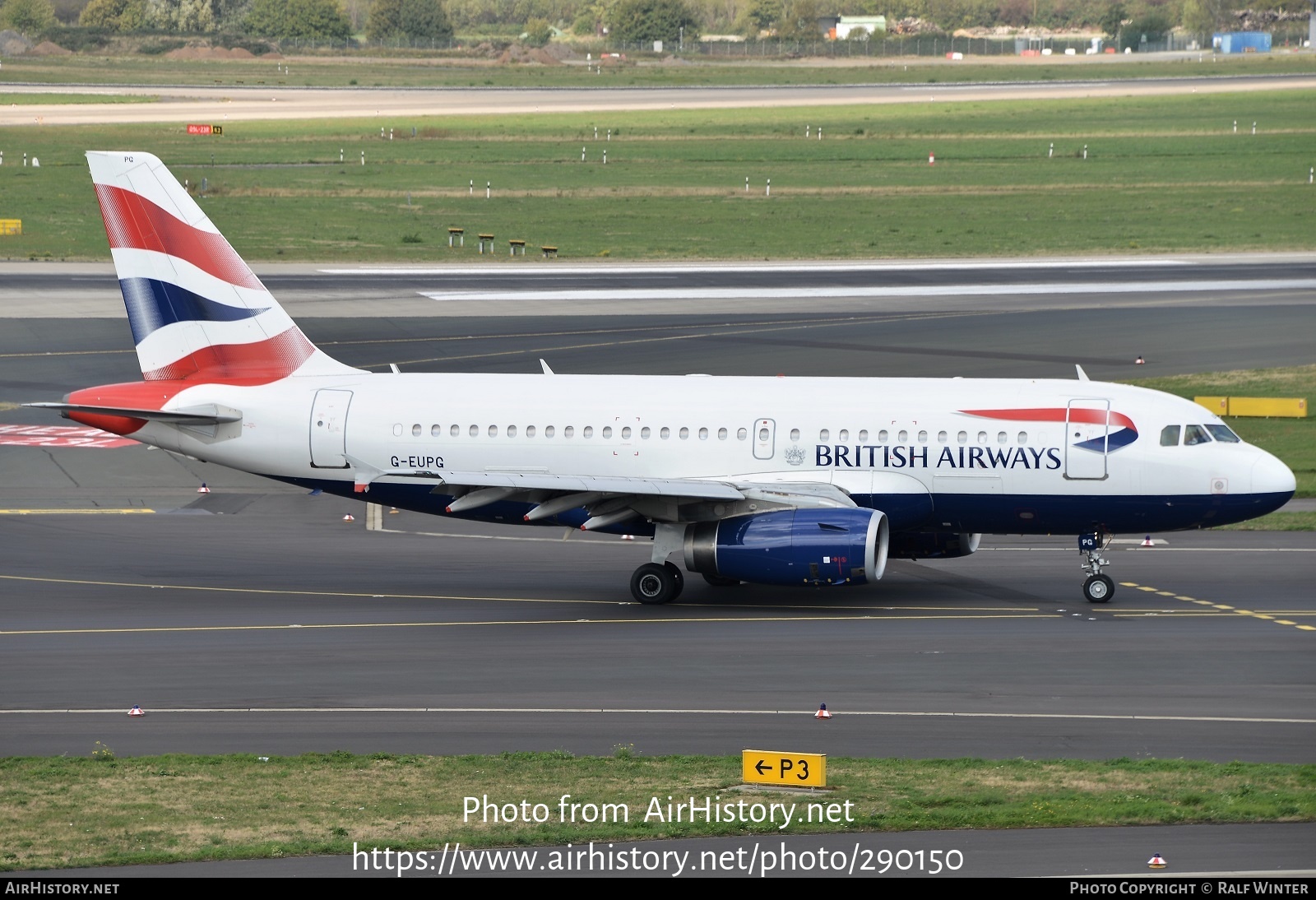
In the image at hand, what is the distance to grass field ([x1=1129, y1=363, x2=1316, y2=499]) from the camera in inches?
1654

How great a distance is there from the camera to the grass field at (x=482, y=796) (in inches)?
766

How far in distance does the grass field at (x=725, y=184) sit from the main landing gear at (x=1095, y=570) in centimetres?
5717

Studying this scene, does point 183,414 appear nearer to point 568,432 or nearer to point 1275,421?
point 568,432

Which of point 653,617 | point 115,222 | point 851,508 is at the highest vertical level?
point 115,222

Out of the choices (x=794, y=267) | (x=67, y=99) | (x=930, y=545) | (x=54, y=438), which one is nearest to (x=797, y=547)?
(x=930, y=545)

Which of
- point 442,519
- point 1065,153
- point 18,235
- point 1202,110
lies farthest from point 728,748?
point 1202,110

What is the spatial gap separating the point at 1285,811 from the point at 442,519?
26296 millimetres

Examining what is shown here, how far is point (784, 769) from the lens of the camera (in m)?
21.3

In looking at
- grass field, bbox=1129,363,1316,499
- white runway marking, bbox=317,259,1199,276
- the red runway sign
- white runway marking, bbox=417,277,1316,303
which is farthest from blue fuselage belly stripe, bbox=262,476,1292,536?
white runway marking, bbox=317,259,1199,276

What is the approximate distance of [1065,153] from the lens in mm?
132125

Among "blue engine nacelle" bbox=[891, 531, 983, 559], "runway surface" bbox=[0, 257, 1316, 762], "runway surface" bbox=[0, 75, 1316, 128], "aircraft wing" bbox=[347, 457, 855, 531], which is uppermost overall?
"runway surface" bbox=[0, 75, 1316, 128]

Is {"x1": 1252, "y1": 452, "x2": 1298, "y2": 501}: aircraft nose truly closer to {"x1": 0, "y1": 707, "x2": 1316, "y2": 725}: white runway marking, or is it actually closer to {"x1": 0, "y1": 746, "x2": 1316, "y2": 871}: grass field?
{"x1": 0, "y1": 707, "x2": 1316, "y2": 725}: white runway marking

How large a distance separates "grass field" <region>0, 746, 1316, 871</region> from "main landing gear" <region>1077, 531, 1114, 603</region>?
1097 cm
